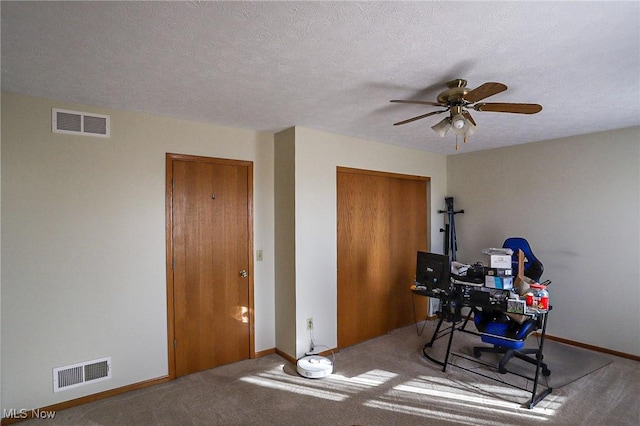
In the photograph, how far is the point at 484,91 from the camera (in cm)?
202

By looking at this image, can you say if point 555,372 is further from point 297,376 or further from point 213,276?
point 213,276

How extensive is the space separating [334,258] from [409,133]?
1656 millimetres

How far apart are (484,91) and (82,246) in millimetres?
3182

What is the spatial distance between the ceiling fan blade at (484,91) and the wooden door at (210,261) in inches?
90.3

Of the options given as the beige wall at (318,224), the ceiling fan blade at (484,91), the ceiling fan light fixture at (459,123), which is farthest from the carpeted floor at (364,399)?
the ceiling fan blade at (484,91)

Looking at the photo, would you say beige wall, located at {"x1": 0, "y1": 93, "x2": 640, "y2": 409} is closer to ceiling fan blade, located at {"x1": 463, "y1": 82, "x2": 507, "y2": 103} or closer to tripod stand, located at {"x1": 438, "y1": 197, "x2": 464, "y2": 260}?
tripod stand, located at {"x1": 438, "y1": 197, "x2": 464, "y2": 260}

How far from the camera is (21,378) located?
2535 millimetres

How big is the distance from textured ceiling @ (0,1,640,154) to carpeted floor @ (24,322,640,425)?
246cm

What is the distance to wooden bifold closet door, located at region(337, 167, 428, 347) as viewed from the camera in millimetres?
4055

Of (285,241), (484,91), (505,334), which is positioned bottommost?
(505,334)

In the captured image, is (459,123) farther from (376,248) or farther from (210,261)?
(210,261)

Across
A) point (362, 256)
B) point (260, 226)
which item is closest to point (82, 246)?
point (260, 226)

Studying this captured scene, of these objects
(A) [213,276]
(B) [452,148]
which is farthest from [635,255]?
(A) [213,276]

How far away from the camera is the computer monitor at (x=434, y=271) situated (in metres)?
3.36
